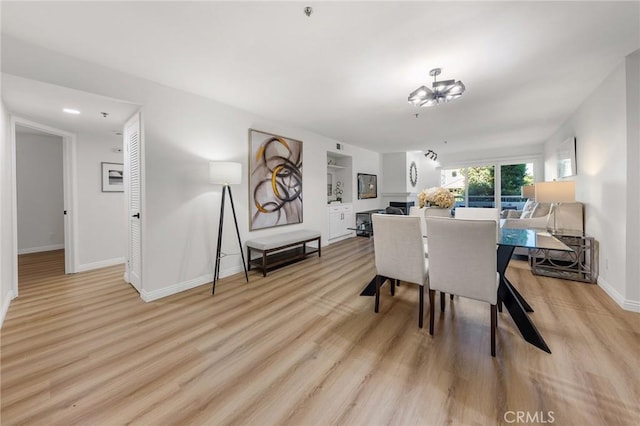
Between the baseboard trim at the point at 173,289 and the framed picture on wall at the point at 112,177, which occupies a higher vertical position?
the framed picture on wall at the point at 112,177

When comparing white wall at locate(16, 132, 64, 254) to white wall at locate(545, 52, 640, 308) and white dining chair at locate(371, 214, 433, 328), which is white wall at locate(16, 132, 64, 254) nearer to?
white dining chair at locate(371, 214, 433, 328)

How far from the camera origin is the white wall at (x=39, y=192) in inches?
185

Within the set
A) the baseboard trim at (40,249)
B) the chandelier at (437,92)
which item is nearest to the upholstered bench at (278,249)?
the chandelier at (437,92)

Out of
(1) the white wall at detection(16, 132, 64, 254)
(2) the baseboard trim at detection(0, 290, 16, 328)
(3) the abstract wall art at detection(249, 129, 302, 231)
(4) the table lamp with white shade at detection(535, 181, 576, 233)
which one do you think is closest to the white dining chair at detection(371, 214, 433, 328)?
(3) the abstract wall art at detection(249, 129, 302, 231)

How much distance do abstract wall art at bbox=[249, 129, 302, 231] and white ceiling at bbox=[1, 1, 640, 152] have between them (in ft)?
2.39

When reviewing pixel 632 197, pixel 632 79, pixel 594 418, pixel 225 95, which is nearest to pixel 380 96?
pixel 225 95

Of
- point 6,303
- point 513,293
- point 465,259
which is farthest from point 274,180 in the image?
point 513,293

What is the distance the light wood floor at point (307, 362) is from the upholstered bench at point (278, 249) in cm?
80

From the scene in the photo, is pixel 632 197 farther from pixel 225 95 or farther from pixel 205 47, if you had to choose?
pixel 225 95

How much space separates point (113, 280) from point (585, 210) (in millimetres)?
6575

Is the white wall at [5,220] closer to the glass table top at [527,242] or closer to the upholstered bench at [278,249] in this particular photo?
the upholstered bench at [278,249]

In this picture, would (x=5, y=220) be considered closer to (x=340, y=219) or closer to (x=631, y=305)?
(x=340, y=219)

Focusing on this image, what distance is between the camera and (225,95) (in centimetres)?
311

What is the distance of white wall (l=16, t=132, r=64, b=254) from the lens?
4711 millimetres
